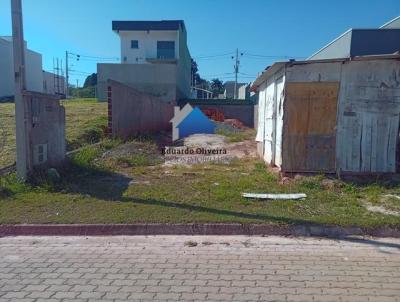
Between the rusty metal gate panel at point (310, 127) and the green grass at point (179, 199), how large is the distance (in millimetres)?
495

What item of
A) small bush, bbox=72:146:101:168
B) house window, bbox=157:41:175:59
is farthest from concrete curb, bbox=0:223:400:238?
house window, bbox=157:41:175:59

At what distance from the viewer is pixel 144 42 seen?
5456 cm

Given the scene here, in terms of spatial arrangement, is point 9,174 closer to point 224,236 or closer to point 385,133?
point 224,236

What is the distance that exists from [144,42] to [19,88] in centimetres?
4894

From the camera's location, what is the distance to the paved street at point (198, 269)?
380cm

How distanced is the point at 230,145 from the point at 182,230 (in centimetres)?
1139

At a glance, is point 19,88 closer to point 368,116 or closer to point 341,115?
point 341,115

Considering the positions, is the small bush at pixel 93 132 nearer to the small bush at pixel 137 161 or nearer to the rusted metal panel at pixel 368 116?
the small bush at pixel 137 161

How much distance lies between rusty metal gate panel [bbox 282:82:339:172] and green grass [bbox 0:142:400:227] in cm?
49

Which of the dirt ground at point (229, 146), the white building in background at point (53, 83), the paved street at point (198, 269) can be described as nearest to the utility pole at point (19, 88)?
the paved street at point (198, 269)

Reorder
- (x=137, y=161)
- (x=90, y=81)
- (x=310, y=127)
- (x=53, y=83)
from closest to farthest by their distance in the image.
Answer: (x=310, y=127) < (x=137, y=161) < (x=53, y=83) < (x=90, y=81)

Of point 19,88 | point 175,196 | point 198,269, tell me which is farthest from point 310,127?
point 19,88

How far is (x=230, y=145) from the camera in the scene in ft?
55.7

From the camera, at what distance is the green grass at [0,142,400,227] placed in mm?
6098
